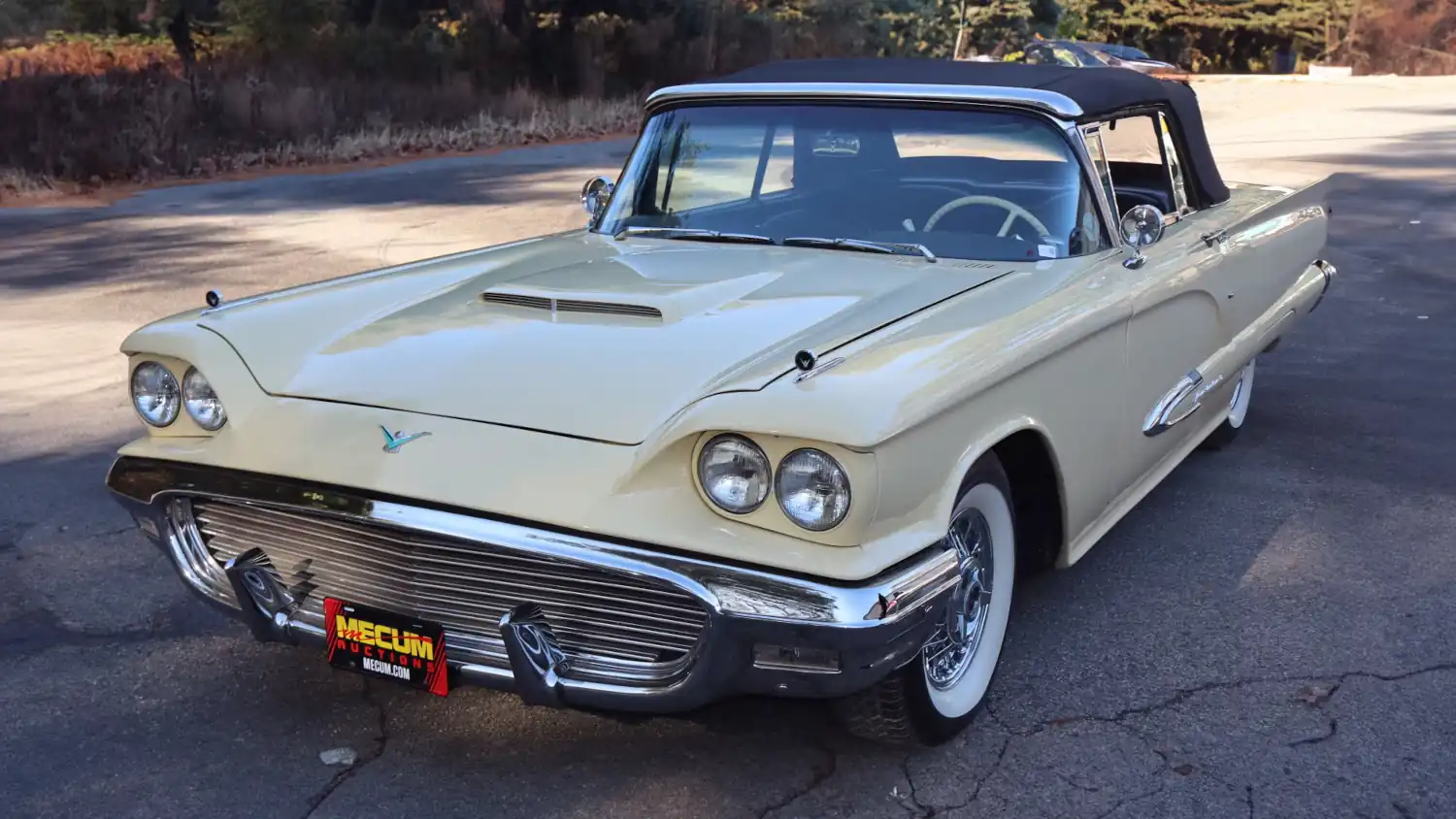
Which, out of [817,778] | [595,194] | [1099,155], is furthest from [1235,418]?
[817,778]

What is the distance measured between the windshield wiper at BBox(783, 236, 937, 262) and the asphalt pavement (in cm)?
110

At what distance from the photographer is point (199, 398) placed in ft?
10.8

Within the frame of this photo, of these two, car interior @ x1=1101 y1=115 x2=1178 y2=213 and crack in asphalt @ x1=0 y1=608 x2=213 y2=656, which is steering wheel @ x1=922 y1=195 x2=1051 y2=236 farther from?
crack in asphalt @ x1=0 y1=608 x2=213 y2=656

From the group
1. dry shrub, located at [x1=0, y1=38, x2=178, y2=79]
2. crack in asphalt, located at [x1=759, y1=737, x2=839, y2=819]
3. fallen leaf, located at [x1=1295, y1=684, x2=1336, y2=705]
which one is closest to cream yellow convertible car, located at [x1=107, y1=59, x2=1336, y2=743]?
crack in asphalt, located at [x1=759, y1=737, x2=839, y2=819]

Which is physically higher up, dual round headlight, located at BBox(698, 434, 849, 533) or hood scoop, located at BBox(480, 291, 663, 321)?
hood scoop, located at BBox(480, 291, 663, 321)

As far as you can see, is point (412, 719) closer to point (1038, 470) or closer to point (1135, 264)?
point (1038, 470)

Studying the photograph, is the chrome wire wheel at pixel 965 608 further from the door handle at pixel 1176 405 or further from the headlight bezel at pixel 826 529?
the door handle at pixel 1176 405

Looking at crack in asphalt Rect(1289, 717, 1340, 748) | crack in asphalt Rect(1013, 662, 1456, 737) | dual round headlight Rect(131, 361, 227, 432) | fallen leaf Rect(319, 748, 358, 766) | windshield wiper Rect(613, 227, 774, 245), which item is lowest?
fallen leaf Rect(319, 748, 358, 766)

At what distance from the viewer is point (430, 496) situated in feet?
9.19

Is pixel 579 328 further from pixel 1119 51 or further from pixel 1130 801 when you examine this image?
pixel 1119 51

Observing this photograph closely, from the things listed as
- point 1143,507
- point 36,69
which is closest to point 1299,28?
point 36,69

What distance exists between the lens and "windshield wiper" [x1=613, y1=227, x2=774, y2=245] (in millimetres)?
4126

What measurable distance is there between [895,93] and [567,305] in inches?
54.1

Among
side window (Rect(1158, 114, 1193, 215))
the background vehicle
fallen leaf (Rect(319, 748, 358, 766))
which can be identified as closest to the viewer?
fallen leaf (Rect(319, 748, 358, 766))
